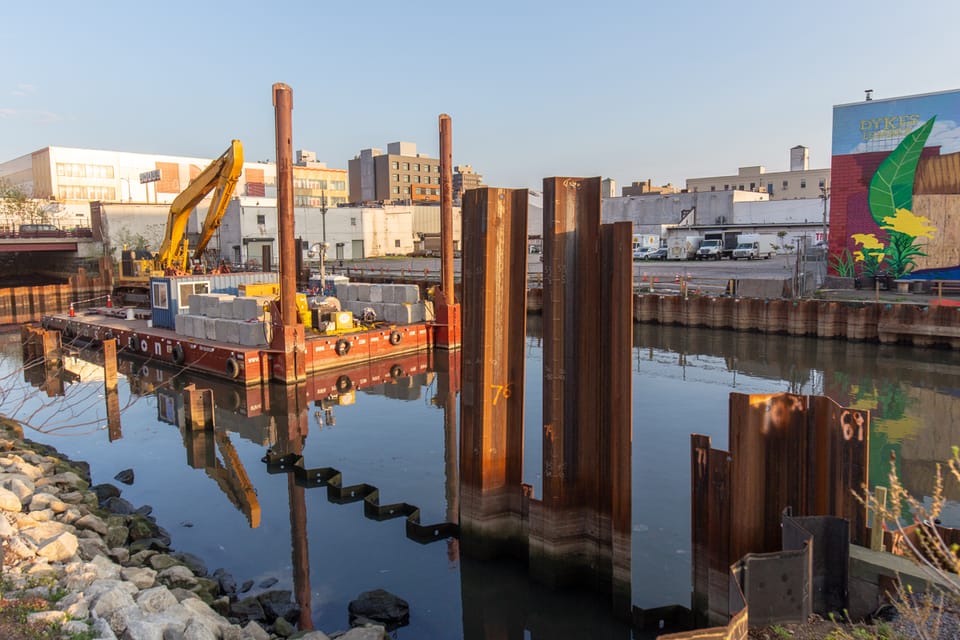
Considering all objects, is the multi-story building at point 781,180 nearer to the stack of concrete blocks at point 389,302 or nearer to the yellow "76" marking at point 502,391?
the stack of concrete blocks at point 389,302

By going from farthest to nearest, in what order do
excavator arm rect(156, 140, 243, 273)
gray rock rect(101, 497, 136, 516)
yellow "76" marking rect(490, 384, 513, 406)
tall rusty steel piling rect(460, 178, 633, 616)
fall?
excavator arm rect(156, 140, 243, 273), gray rock rect(101, 497, 136, 516), yellow "76" marking rect(490, 384, 513, 406), tall rusty steel piling rect(460, 178, 633, 616)

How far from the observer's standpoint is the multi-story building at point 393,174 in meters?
125

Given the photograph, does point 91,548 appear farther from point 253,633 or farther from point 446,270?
point 446,270

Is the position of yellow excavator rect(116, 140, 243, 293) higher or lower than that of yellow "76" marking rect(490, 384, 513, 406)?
higher

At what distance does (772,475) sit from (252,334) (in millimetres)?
19996

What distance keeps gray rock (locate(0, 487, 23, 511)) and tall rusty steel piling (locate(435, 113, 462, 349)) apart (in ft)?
62.1

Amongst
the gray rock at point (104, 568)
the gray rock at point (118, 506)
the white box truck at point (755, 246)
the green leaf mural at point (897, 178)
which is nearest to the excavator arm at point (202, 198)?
the gray rock at point (118, 506)

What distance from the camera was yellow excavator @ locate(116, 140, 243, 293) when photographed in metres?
31.5

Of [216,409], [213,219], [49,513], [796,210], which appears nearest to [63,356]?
[213,219]

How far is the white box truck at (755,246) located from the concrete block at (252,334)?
47.8 metres

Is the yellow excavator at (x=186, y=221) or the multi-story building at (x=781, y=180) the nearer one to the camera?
the yellow excavator at (x=186, y=221)

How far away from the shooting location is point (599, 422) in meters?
9.30

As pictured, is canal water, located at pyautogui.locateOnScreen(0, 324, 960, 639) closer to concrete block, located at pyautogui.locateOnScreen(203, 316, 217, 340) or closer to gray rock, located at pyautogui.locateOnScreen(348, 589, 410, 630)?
gray rock, located at pyautogui.locateOnScreen(348, 589, 410, 630)

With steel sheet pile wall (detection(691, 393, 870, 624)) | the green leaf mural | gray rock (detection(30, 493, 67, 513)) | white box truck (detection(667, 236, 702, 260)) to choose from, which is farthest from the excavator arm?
white box truck (detection(667, 236, 702, 260))
